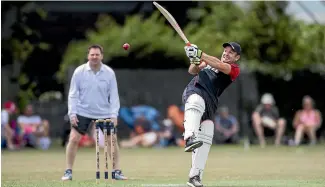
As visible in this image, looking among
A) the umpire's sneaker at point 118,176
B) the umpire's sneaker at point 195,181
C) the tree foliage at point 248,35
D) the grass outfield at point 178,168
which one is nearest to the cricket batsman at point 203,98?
the umpire's sneaker at point 195,181

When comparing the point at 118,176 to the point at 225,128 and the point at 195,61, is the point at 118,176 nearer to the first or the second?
the point at 195,61

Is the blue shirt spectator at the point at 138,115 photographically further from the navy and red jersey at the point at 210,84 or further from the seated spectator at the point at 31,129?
the navy and red jersey at the point at 210,84

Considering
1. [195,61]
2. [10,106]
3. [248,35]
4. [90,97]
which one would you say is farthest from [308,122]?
[195,61]

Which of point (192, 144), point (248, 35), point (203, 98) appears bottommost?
point (192, 144)

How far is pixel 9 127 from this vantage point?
28.6 m

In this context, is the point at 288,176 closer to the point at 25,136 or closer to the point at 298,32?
the point at 25,136

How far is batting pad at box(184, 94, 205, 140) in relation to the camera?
41.2 ft

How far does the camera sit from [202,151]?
12.9 m

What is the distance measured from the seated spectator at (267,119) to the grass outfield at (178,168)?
1.82 meters

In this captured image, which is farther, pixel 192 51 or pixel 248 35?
pixel 248 35

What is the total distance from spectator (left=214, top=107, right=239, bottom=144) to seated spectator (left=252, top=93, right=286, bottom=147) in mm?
706

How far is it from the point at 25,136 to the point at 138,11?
10.8 metres

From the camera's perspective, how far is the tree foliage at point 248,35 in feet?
114

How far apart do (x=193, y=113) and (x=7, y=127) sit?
53.4 feet
